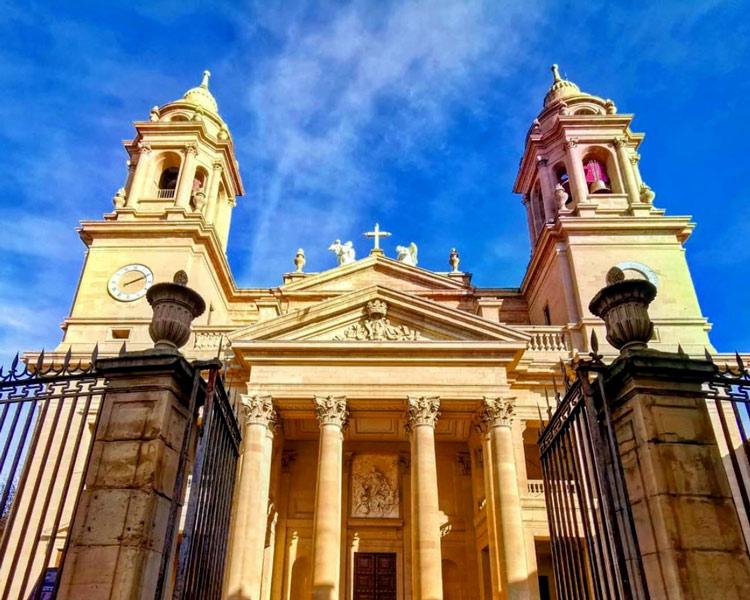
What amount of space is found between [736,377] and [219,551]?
6355 millimetres

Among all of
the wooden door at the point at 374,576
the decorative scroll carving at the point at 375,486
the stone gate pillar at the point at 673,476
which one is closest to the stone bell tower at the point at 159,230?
the decorative scroll carving at the point at 375,486

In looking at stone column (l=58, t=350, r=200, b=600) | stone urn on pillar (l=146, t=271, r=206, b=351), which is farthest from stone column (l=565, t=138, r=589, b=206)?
stone column (l=58, t=350, r=200, b=600)

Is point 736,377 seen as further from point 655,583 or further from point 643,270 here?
point 643,270

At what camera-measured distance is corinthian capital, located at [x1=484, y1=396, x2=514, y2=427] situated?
60.8ft

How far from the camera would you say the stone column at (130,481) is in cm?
574

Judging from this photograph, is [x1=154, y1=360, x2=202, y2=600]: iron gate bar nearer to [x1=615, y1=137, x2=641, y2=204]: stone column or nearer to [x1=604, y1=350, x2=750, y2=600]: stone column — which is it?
[x1=604, y1=350, x2=750, y2=600]: stone column

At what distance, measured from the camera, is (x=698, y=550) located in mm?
5738

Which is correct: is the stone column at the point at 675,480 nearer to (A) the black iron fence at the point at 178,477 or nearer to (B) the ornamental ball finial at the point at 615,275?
(B) the ornamental ball finial at the point at 615,275

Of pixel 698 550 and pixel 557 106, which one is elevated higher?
pixel 557 106

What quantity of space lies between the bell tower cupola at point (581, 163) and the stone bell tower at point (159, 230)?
1460 cm

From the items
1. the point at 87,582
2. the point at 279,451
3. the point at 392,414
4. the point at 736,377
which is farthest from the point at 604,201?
the point at 87,582

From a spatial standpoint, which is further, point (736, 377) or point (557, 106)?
point (557, 106)

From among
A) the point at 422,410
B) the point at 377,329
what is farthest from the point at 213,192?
the point at 422,410

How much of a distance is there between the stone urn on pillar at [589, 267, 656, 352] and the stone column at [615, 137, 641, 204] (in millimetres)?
20582
